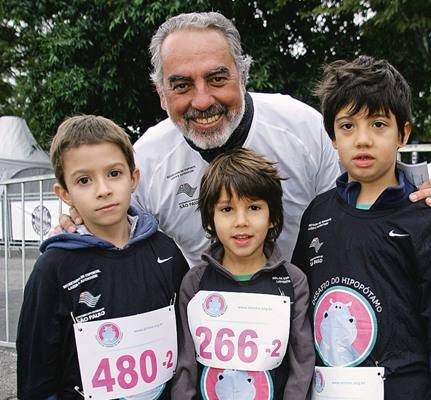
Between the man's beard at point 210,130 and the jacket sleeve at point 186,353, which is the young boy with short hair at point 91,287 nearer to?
the jacket sleeve at point 186,353

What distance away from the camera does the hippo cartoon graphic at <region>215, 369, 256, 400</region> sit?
6.35 feet

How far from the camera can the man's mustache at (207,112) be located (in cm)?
245

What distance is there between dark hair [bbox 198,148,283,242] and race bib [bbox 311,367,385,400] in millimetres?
569

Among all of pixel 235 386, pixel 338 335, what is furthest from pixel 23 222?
pixel 338 335

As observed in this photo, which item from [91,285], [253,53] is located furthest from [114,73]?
[91,285]

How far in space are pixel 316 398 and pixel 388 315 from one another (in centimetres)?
40

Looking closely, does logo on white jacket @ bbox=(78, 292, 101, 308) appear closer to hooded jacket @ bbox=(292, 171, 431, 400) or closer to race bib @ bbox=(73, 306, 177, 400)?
race bib @ bbox=(73, 306, 177, 400)

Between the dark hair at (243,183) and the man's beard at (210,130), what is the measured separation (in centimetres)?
28

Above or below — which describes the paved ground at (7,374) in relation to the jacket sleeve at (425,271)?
below

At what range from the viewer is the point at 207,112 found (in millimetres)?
2451

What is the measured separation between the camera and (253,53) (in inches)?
330

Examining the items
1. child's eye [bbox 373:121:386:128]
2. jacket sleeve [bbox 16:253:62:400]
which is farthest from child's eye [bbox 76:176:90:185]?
child's eye [bbox 373:121:386:128]

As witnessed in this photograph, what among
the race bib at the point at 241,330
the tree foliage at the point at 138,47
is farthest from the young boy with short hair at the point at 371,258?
the tree foliage at the point at 138,47

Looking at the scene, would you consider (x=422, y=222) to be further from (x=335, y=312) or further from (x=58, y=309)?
(x=58, y=309)
